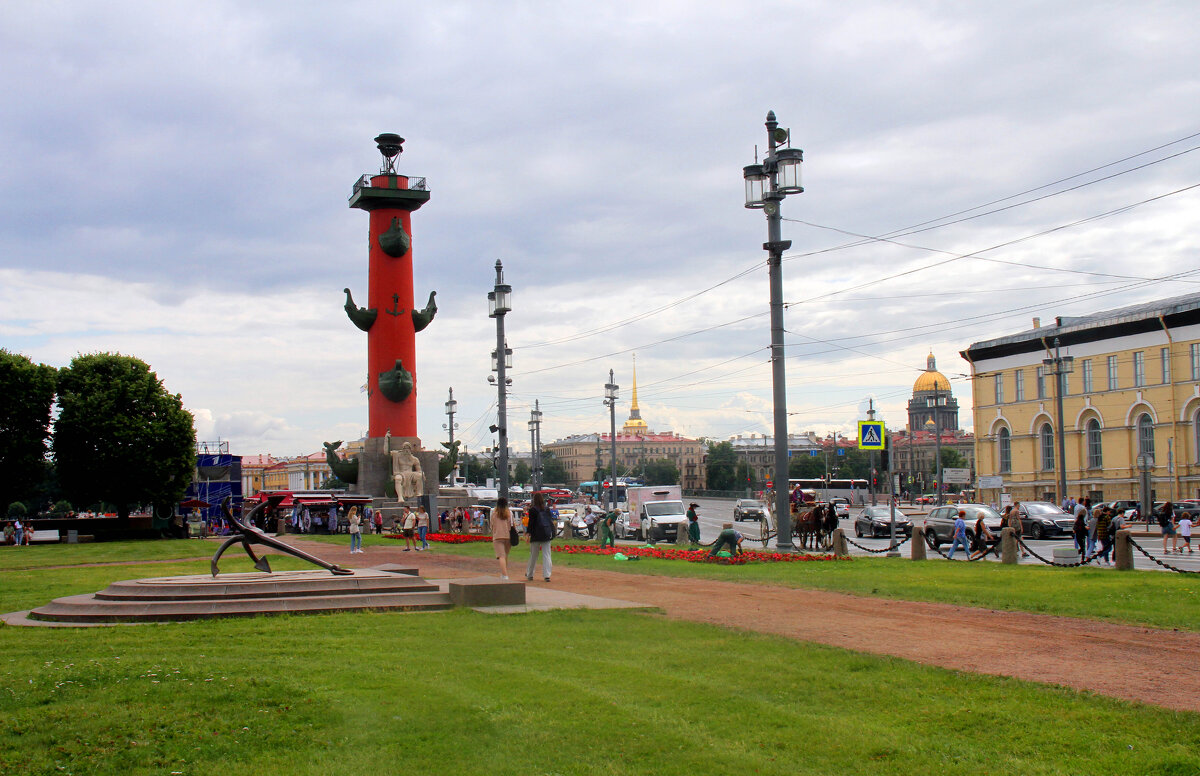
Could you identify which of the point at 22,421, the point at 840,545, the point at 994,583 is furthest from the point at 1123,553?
the point at 22,421

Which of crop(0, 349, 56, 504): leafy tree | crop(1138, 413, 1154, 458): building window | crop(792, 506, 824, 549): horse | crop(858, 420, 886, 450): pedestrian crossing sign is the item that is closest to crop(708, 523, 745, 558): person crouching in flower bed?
crop(858, 420, 886, 450): pedestrian crossing sign

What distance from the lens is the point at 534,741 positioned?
281 inches

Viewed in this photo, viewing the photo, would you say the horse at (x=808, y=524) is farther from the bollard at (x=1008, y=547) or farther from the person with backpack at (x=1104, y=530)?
the person with backpack at (x=1104, y=530)

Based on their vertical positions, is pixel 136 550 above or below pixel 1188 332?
below

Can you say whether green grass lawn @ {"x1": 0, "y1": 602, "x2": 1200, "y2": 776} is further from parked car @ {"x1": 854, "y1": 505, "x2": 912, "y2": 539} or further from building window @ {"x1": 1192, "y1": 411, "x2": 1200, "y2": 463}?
building window @ {"x1": 1192, "y1": 411, "x2": 1200, "y2": 463}

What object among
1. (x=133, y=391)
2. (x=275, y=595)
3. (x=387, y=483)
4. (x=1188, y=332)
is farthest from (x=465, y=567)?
(x=1188, y=332)

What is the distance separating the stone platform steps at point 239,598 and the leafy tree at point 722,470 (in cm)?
13853

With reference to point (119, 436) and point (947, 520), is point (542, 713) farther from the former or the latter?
point (119, 436)

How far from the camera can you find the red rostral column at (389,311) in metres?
53.2

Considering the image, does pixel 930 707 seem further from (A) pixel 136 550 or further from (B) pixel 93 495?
(B) pixel 93 495

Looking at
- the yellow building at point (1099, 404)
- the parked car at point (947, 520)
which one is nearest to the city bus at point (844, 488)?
the yellow building at point (1099, 404)

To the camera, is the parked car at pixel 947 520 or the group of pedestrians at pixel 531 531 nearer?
the group of pedestrians at pixel 531 531

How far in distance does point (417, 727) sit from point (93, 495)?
50.9 metres

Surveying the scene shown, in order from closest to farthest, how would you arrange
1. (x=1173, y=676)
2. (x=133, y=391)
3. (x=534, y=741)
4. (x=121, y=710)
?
1. (x=534, y=741)
2. (x=121, y=710)
3. (x=1173, y=676)
4. (x=133, y=391)
